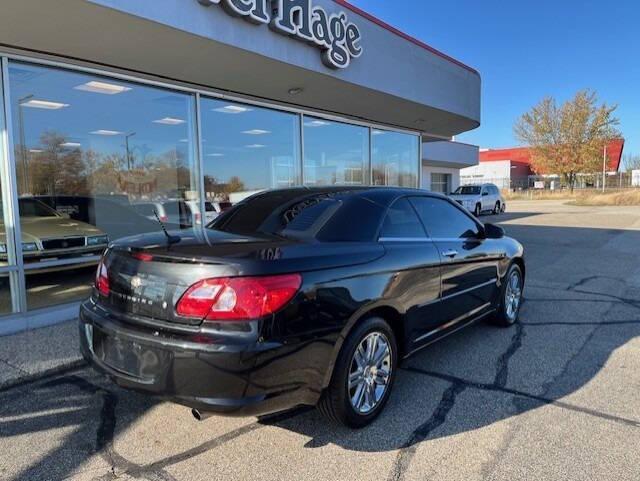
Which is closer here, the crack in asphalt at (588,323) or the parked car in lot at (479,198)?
the crack in asphalt at (588,323)

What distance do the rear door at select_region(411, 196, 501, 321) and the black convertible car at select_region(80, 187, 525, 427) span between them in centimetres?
5

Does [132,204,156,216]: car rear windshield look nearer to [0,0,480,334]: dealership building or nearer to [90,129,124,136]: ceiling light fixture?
[0,0,480,334]: dealership building

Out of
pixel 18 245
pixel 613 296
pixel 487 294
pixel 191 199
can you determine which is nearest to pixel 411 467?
pixel 487 294

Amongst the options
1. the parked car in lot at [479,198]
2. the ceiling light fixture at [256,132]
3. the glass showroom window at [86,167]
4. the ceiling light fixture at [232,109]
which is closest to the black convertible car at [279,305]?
the glass showroom window at [86,167]

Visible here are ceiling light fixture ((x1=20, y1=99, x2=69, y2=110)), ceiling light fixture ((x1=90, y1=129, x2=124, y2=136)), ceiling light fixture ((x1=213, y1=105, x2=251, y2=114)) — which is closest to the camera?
ceiling light fixture ((x1=20, y1=99, x2=69, y2=110))

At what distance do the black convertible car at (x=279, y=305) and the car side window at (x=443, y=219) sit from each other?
0.13m

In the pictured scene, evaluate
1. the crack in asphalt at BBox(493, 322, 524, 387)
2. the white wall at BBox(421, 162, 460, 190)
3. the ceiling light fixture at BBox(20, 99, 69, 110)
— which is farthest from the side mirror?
the white wall at BBox(421, 162, 460, 190)

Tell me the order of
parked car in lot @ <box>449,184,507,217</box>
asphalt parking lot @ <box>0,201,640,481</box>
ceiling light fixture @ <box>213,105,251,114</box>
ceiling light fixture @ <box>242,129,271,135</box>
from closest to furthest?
asphalt parking lot @ <box>0,201,640,481</box>, ceiling light fixture @ <box>213,105,251,114</box>, ceiling light fixture @ <box>242,129,271,135</box>, parked car in lot @ <box>449,184,507,217</box>

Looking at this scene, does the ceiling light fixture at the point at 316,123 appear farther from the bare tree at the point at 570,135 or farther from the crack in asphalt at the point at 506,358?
the bare tree at the point at 570,135

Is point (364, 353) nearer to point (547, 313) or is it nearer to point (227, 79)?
point (547, 313)

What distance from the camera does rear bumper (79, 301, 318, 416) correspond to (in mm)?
2504

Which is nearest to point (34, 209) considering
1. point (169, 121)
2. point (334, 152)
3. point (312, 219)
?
point (169, 121)

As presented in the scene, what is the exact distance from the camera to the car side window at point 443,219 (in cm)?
417

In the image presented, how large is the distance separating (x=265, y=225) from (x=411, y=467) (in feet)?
6.18
